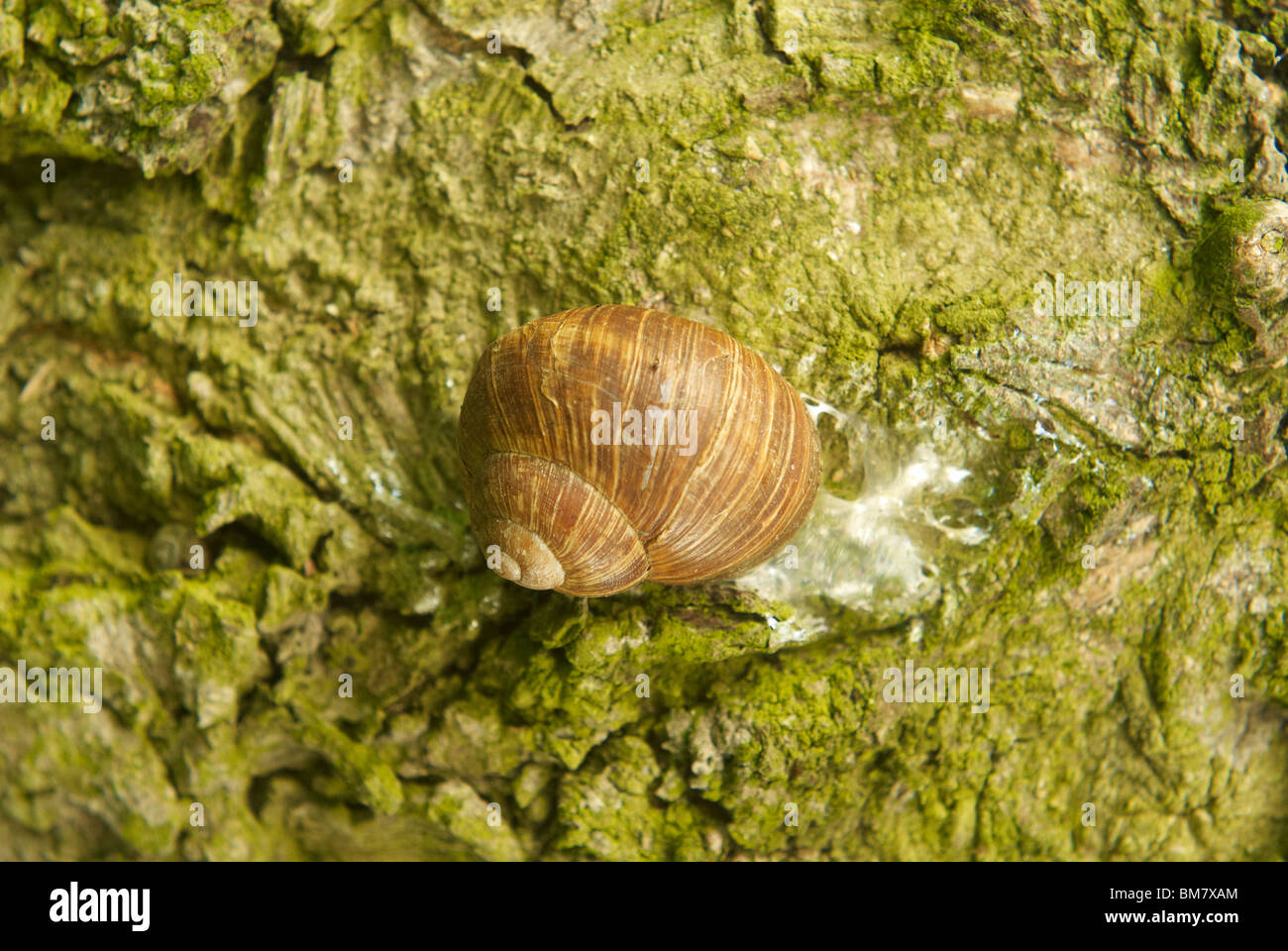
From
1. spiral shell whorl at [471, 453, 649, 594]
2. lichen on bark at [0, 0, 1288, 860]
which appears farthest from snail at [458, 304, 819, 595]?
lichen on bark at [0, 0, 1288, 860]

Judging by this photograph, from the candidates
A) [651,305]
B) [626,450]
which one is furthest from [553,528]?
[651,305]

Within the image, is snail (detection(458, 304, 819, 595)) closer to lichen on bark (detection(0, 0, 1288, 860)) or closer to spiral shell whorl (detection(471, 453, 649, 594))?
spiral shell whorl (detection(471, 453, 649, 594))

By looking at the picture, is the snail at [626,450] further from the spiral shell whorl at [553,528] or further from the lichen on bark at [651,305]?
the lichen on bark at [651,305]

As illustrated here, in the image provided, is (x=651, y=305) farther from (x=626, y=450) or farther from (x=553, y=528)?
(x=553, y=528)

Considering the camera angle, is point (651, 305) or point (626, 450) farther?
point (651, 305)

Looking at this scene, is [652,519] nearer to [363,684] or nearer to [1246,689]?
[363,684]

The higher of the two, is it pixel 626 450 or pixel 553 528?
→ pixel 626 450
